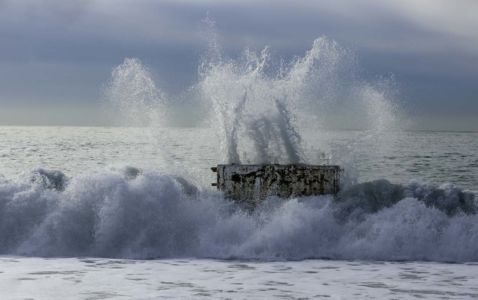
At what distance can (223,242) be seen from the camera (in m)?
8.92

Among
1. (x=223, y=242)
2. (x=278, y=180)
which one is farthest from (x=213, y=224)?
(x=278, y=180)

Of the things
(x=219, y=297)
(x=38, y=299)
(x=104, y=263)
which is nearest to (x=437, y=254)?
(x=219, y=297)

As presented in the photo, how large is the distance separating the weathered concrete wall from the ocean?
167 millimetres

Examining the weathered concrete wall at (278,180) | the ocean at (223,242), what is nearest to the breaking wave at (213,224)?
the ocean at (223,242)

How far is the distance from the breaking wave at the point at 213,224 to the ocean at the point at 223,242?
19 mm

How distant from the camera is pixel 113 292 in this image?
21.0ft

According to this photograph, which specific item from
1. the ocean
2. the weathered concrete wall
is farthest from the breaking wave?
the weathered concrete wall

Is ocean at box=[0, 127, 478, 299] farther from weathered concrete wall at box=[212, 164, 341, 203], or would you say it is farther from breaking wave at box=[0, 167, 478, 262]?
weathered concrete wall at box=[212, 164, 341, 203]

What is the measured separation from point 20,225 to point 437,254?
5.63 m

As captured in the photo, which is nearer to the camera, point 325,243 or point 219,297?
point 219,297

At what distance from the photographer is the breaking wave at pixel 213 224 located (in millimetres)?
8664

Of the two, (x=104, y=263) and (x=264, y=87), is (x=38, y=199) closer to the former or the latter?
(x=104, y=263)

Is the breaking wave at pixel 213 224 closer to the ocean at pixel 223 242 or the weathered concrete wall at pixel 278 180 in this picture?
the ocean at pixel 223 242

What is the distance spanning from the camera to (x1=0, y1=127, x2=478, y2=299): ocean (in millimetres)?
6691
